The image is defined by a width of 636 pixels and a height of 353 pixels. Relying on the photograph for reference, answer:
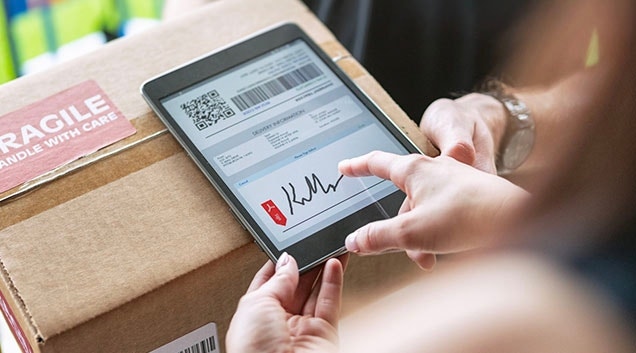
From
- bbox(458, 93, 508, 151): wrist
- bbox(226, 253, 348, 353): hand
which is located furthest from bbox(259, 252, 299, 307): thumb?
bbox(458, 93, 508, 151): wrist

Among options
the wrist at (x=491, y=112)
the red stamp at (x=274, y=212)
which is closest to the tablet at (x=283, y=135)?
the red stamp at (x=274, y=212)

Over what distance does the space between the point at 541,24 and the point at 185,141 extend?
0.53 m

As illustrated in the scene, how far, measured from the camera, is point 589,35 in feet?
1.65

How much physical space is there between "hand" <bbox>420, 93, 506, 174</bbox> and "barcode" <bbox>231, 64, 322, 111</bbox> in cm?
11

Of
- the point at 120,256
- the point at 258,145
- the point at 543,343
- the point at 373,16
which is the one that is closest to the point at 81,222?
the point at 120,256

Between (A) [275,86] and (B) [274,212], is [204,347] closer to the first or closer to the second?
(B) [274,212]

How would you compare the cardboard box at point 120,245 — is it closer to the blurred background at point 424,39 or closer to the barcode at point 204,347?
the barcode at point 204,347

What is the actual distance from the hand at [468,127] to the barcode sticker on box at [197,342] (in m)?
0.24

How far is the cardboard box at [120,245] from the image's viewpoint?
0.59 meters

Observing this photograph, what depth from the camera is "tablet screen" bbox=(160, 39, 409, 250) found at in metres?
0.66

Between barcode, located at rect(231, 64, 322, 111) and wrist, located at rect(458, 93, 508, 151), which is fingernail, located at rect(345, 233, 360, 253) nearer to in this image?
barcode, located at rect(231, 64, 322, 111)

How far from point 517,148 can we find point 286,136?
30 centimetres

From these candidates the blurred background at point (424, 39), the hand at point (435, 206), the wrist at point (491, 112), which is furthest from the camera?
the blurred background at point (424, 39)

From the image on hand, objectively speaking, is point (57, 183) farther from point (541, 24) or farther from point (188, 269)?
point (541, 24)
